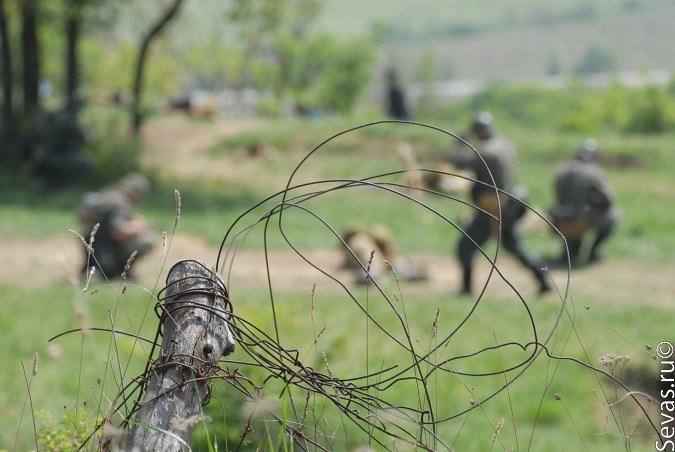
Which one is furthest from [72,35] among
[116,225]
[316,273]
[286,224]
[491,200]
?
[491,200]

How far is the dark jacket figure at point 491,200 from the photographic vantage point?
38.7ft

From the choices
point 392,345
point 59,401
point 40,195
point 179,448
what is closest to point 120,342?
point 59,401

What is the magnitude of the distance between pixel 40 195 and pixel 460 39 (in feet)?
328

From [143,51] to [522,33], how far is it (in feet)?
328

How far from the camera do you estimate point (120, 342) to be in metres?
8.70

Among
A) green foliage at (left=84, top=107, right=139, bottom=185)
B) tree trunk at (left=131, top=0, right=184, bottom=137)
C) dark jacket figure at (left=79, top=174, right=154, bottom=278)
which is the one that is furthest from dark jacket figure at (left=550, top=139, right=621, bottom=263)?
tree trunk at (left=131, top=0, right=184, bottom=137)

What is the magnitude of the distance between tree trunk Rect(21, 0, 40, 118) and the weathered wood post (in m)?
19.5

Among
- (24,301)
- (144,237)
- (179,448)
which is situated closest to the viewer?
(179,448)

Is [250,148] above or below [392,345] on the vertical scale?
above

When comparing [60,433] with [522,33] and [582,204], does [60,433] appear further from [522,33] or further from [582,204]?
[522,33]

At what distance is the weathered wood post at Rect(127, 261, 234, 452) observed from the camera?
278 cm

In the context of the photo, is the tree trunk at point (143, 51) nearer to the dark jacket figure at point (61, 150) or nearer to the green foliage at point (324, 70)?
the dark jacket figure at point (61, 150)

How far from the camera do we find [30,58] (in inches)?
893

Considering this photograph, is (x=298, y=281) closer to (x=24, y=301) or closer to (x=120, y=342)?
(x=24, y=301)
